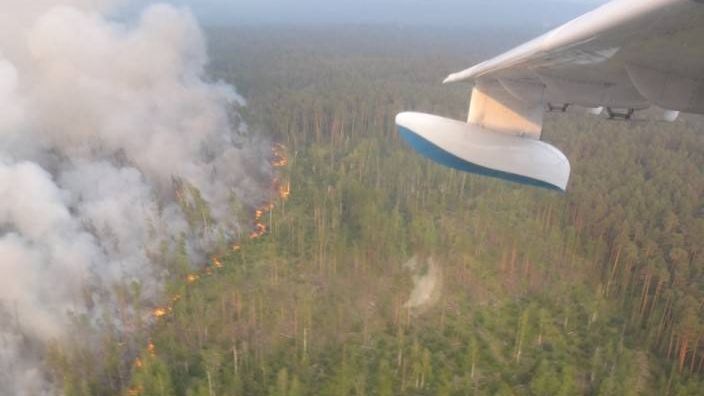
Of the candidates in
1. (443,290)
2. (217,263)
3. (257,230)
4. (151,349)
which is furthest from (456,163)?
(257,230)

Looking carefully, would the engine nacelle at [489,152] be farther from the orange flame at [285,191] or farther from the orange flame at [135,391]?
the orange flame at [285,191]

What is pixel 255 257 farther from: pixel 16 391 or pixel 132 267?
pixel 16 391

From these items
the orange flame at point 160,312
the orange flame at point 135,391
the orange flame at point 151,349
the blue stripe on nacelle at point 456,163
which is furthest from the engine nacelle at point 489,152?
the orange flame at point 160,312

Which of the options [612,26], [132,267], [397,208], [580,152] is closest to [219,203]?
[132,267]

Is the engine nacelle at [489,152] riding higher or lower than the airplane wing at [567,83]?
lower

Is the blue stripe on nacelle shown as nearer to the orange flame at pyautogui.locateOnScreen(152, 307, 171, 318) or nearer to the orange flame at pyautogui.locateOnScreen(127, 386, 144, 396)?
the orange flame at pyautogui.locateOnScreen(127, 386, 144, 396)

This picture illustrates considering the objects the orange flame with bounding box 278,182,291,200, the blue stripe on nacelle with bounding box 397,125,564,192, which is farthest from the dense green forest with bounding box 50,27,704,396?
the blue stripe on nacelle with bounding box 397,125,564,192

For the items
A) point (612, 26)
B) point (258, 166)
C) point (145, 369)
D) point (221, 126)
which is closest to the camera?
point (612, 26)
